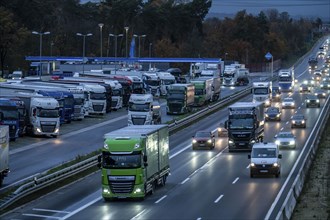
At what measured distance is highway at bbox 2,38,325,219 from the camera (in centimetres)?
3578

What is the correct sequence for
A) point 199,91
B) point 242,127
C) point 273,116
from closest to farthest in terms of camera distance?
point 242,127 → point 273,116 → point 199,91

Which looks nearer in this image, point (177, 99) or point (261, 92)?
point (177, 99)

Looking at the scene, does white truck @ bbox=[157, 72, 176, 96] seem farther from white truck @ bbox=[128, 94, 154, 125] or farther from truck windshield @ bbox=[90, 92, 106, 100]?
white truck @ bbox=[128, 94, 154, 125]

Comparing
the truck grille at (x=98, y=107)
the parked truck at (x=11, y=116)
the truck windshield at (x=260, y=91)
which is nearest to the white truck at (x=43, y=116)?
the parked truck at (x=11, y=116)

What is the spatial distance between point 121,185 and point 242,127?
22.9 meters

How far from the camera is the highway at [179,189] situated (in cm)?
3578

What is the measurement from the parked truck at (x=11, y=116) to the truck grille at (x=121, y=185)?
25623mm

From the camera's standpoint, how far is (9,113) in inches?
2469

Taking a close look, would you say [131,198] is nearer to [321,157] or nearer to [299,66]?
[321,157]

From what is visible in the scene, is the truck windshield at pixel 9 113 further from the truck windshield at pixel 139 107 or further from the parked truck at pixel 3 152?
the parked truck at pixel 3 152

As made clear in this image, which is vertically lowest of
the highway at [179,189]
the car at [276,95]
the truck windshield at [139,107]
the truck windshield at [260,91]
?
the highway at [179,189]

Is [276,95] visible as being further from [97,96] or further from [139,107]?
[139,107]

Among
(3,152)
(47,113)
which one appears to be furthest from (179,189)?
(47,113)

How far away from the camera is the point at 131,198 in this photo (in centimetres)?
3912
